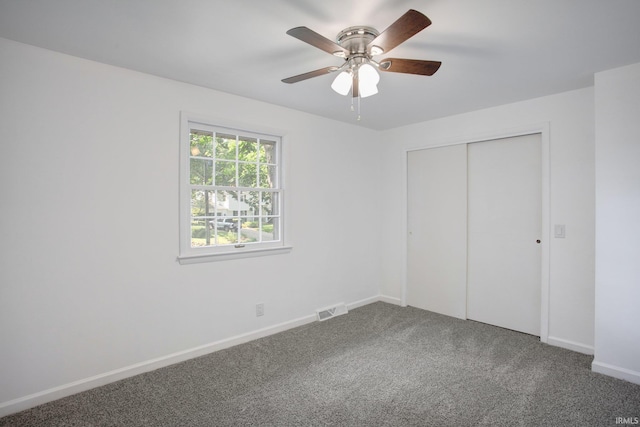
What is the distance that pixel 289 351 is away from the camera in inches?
119

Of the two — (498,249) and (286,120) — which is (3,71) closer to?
(286,120)

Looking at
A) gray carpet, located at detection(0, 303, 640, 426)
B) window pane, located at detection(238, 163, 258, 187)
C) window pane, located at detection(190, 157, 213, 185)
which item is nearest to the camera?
gray carpet, located at detection(0, 303, 640, 426)

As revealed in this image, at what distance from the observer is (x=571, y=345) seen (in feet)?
10.0

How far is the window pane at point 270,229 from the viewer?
3496mm

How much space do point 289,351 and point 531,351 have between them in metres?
2.22

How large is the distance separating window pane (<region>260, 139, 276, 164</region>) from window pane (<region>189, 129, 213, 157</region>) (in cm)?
57

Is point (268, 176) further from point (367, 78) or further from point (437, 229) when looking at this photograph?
point (437, 229)

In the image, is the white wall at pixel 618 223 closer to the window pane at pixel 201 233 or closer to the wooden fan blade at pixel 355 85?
the wooden fan blade at pixel 355 85

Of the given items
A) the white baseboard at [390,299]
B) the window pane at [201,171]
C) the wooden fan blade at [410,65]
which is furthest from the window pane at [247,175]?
the white baseboard at [390,299]

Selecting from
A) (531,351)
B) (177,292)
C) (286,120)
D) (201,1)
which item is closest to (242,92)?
(286,120)

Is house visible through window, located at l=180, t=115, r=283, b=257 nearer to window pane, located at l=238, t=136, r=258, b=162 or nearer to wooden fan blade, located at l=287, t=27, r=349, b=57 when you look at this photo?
window pane, located at l=238, t=136, r=258, b=162

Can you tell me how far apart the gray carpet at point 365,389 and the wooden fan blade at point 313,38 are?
2.20m

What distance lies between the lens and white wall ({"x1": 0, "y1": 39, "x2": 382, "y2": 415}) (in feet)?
7.11

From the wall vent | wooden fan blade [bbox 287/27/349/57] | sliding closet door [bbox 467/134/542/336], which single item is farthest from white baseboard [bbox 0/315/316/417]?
wooden fan blade [bbox 287/27/349/57]
